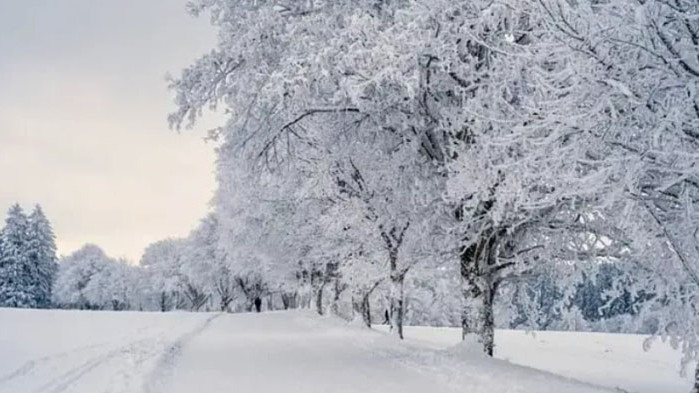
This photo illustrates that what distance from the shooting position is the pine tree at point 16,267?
202 feet

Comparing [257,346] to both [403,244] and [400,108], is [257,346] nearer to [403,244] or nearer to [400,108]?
[403,244]

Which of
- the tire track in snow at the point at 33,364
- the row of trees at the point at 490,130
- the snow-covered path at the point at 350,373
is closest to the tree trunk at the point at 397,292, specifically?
the row of trees at the point at 490,130

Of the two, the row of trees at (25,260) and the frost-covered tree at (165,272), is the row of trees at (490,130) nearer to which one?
the row of trees at (25,260)

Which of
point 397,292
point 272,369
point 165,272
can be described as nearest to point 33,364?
point 272,369

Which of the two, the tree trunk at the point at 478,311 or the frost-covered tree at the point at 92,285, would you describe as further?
the frost-covered tree at the point at 92,285

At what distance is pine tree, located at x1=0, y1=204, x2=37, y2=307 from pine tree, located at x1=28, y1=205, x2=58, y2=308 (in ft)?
1.84

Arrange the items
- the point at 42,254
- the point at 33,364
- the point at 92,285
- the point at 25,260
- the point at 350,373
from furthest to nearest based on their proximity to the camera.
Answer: the point at 92,285 → the point at 42,254 → the point at 25,260 → the point at 33,364 → the point at 350,373

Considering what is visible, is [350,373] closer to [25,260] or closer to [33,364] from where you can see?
[33,364]

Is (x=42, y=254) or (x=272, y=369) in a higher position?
(x=42, y=254)

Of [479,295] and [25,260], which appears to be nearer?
[479,295]

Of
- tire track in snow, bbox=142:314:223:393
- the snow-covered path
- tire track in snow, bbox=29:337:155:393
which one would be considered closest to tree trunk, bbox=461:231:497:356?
the snow-covered path

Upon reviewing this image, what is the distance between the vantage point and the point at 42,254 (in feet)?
219

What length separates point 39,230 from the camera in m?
66.8

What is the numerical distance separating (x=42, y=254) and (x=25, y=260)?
Result: 3450 millimetres
